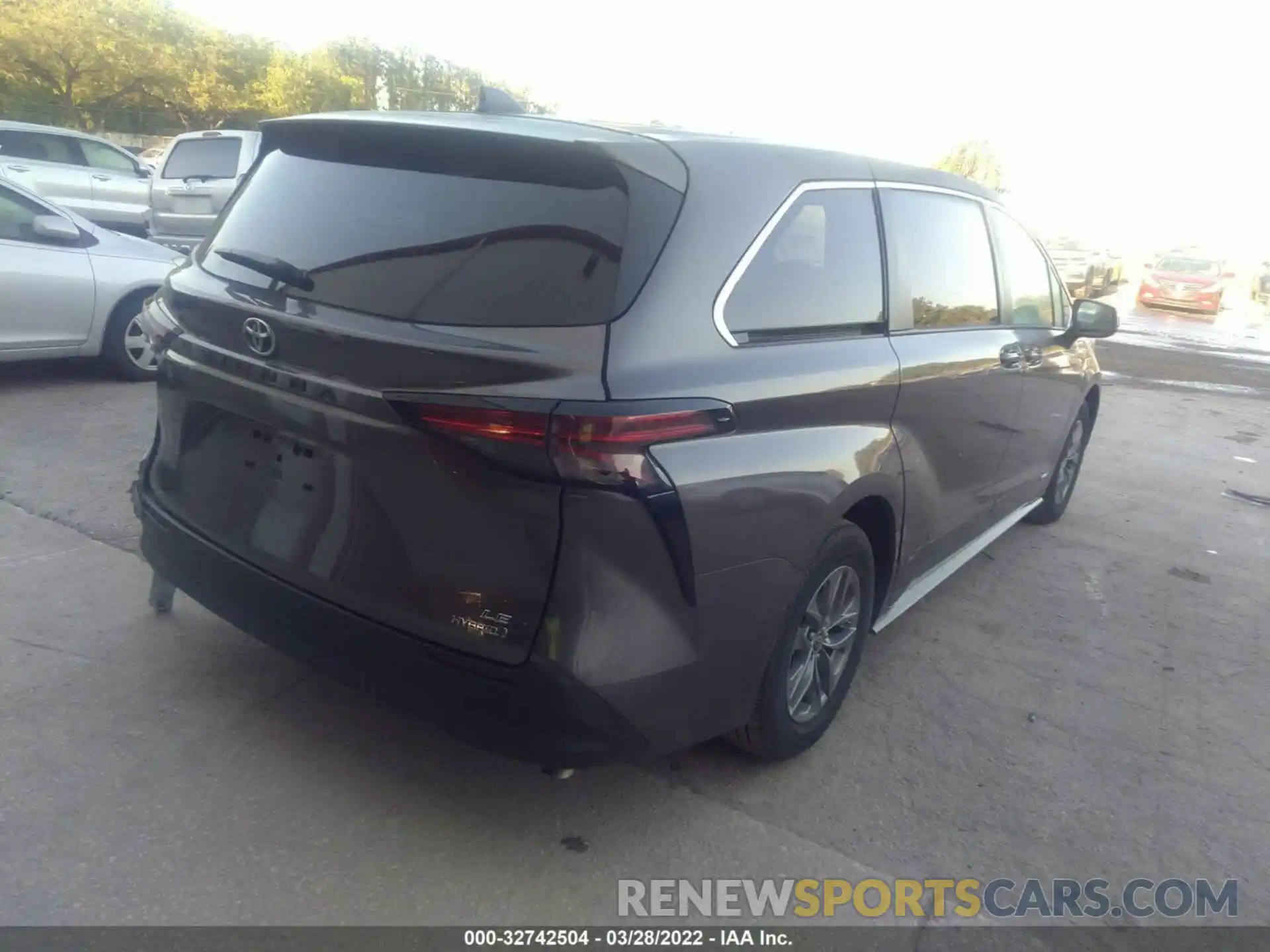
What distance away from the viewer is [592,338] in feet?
7.80

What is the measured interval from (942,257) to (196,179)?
11.0 metres

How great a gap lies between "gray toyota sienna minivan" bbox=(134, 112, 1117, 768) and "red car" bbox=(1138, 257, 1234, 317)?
25.1m

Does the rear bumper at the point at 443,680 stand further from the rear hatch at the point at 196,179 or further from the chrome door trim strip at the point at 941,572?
the rear hatch at the point at 196,179

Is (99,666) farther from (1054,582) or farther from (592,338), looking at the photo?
(1054,582)

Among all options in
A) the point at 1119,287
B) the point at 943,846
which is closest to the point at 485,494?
the point at 943,846

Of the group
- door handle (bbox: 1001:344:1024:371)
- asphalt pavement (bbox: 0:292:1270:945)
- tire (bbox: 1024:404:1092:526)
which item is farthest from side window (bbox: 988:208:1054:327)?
asphalt pavement (bbox: 0:292:1270:945)

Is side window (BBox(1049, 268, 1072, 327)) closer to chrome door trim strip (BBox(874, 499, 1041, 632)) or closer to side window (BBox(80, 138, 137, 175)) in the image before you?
chrome door trim strip (BBox(874, 499, 1041, 632))

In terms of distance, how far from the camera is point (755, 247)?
2.80 m

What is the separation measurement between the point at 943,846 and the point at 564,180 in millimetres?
2144

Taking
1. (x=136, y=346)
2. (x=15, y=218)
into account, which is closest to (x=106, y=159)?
(x=136, y=346)

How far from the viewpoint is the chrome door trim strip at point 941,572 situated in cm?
383

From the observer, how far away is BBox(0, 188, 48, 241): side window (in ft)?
21.7

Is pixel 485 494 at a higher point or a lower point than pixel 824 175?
lower
